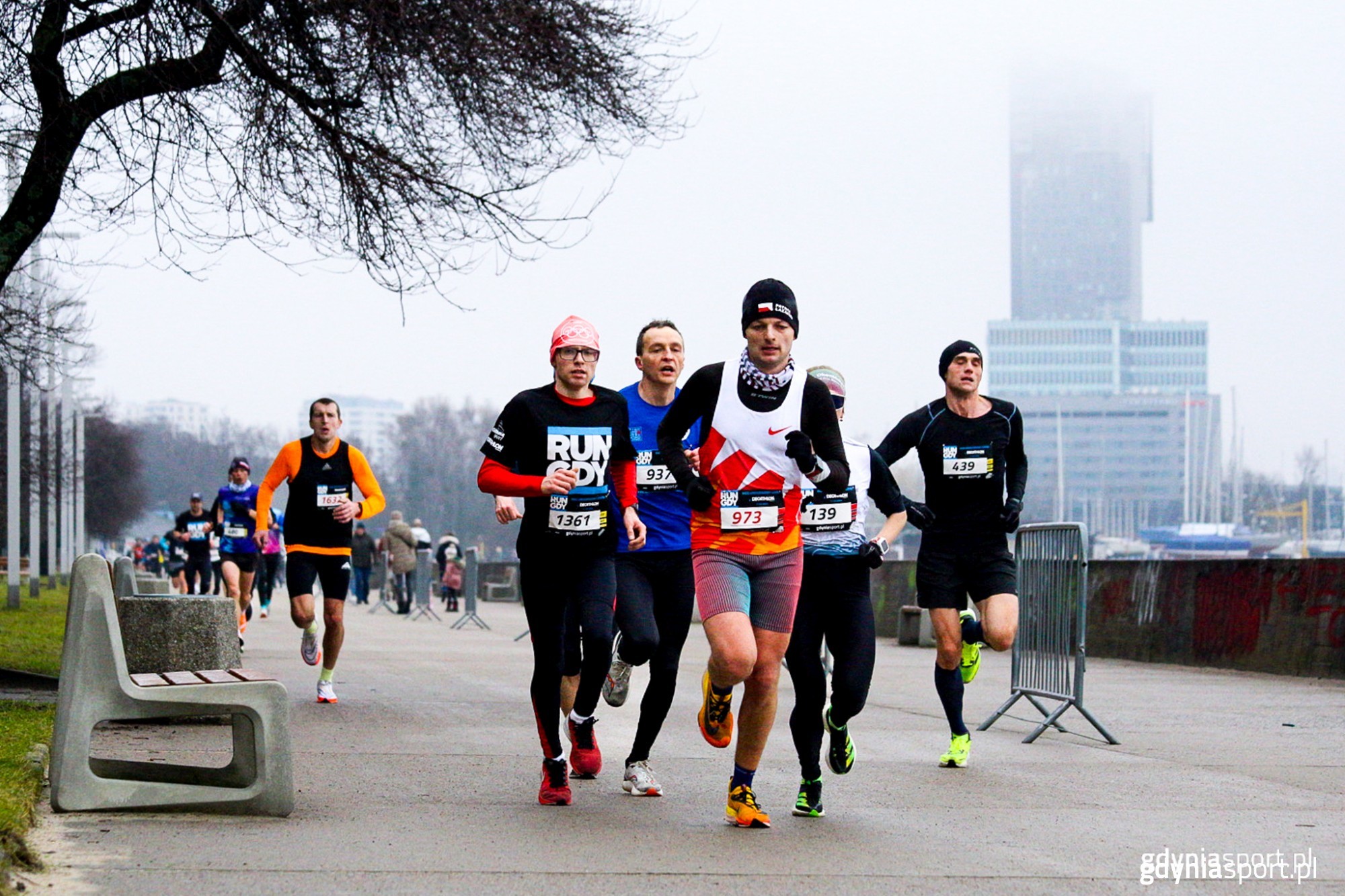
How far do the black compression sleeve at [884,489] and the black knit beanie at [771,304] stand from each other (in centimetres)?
164

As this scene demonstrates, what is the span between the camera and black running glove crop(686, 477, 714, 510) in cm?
677

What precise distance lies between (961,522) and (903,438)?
1.79ft

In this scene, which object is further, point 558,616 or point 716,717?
point 558,616

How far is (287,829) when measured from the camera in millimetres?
6855

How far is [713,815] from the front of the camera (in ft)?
24.3

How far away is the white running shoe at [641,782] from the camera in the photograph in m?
7.93

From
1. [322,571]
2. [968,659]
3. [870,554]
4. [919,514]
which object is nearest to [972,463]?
[919,514]

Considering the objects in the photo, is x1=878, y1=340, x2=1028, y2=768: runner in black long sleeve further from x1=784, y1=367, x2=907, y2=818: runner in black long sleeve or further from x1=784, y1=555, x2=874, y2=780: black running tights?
x1=784, y1=555, x2=874, y2=780: black running tights

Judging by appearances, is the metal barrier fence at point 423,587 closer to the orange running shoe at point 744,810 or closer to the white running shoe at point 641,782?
the white running shoe at point 641,782

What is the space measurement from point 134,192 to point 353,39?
77.2 inches

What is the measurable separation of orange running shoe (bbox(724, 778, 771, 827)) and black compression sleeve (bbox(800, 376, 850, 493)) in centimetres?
134

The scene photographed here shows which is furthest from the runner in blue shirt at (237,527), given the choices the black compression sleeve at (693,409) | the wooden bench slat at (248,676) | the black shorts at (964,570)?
the black compression sleeve at (693,409)

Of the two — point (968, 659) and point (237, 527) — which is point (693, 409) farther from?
point (237, 527)

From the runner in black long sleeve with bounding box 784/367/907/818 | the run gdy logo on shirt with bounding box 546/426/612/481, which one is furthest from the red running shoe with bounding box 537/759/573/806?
the run gdy logo on shirt with bounding box 546/426/612/481
